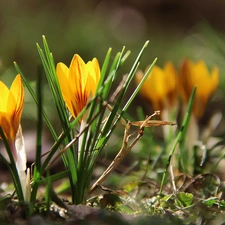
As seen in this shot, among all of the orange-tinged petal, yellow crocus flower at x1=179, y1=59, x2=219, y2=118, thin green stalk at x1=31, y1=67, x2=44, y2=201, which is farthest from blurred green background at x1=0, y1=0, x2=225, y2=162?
thin green stalk at x1=31, y1=67, x2=44, y2=201

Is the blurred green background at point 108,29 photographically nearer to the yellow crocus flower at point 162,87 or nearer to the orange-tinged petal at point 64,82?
the yellow crocus flower at point 162,87

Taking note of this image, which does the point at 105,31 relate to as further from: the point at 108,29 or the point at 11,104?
the point at 11,104

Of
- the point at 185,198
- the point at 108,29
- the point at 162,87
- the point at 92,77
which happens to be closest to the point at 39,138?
the point at 92,77

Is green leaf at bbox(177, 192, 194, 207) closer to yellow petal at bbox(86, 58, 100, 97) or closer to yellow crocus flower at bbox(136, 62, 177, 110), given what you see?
yellow petal at bbox(86, 58, 100, 97)

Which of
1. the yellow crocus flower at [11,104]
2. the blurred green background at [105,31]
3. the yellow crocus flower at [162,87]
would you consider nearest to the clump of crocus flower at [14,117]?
the yellow crocus flower at [11,104]

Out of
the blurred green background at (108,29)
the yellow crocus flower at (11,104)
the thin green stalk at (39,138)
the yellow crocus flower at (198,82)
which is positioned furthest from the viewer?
the blurred green background at (108,29)

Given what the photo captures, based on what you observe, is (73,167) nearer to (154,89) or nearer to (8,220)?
(8,220)
